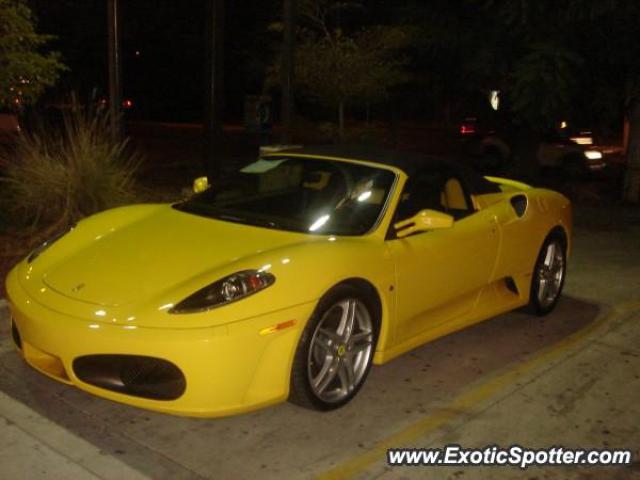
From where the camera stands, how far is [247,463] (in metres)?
3.82

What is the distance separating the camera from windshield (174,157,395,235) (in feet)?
15.9

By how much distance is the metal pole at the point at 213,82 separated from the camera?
31.9 ft

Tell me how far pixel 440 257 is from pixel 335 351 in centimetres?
105

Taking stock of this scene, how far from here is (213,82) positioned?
9.95m

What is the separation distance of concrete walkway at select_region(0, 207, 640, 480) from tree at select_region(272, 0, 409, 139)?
9.68 meters

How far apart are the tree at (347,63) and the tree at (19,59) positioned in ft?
22.3

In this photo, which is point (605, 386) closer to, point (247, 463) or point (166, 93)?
point (247, 463)

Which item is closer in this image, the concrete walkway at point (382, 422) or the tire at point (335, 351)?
the concrete walkway at point (382, 422)

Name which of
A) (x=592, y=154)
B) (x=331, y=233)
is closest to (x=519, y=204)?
(x=331, y=233)

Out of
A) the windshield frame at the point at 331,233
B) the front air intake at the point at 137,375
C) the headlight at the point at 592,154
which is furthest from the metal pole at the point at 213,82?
the headlight at the point at 592,154

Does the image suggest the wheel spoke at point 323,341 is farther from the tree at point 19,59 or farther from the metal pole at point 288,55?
the metal pole at point 288,55

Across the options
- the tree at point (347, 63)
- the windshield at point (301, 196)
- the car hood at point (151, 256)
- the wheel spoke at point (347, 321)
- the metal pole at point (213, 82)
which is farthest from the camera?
the tree at point (347, 63)

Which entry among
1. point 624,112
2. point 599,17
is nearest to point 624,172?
point 624,112

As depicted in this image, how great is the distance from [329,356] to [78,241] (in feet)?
5.41
